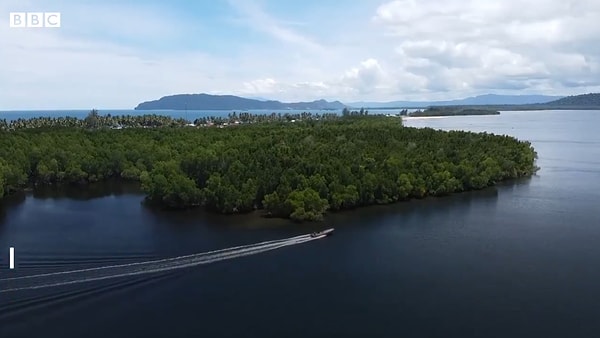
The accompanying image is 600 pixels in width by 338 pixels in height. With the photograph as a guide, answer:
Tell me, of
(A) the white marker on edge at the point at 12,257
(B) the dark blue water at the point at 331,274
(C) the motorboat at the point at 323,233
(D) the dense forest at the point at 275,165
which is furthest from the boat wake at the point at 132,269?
(D) the dense forest at the point at 275,165

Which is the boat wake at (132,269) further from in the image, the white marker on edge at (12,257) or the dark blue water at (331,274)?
the white marker on edge at (12,257)

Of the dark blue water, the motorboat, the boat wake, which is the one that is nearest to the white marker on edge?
the dark blue water

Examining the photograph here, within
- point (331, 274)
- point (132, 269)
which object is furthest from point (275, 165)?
point (132, 269)

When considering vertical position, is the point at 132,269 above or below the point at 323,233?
below

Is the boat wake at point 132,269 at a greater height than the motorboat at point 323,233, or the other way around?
the motorboat at point 323,233

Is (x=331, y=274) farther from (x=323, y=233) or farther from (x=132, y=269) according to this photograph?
(x=132, y=269)

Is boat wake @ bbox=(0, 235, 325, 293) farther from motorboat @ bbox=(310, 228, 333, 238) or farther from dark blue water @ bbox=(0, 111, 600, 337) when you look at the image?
motorboat @ bbox=(310, 228, 333, 238)
